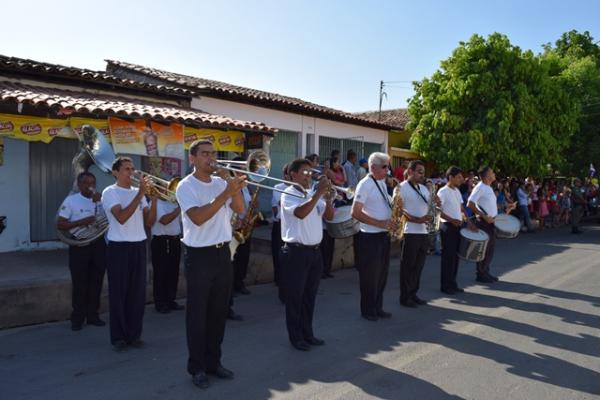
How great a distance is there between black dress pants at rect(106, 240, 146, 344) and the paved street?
0.23m

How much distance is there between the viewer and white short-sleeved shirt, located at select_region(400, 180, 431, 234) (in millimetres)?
6641

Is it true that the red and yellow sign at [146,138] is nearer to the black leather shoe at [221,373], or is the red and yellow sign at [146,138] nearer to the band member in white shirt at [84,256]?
the band member in white shirt at [84,256]

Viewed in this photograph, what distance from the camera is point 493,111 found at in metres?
16.7

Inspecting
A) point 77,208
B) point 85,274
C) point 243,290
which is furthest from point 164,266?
point 243,290

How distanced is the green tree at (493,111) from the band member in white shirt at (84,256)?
535 inches

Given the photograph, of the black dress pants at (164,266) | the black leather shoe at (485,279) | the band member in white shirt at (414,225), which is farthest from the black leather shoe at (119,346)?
the black leather shoe at (485,279)

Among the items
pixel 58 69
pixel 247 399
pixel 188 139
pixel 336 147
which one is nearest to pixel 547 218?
pixel 336 147

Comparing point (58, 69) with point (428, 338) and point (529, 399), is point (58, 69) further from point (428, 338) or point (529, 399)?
point (529, 399)

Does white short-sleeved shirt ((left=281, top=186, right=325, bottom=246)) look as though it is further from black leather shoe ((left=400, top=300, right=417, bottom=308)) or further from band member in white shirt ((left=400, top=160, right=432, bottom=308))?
black leather shoe ((left=400, top=300, right=417, bottom=308))

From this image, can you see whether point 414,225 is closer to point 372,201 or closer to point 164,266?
point 372,201

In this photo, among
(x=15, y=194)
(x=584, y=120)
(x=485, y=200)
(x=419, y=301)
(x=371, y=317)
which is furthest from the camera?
(x=584, y=120)

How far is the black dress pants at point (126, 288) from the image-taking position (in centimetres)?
502

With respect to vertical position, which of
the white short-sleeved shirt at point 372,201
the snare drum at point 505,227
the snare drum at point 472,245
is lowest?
the snare drum at point 472,245

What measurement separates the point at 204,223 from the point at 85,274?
245 cm
